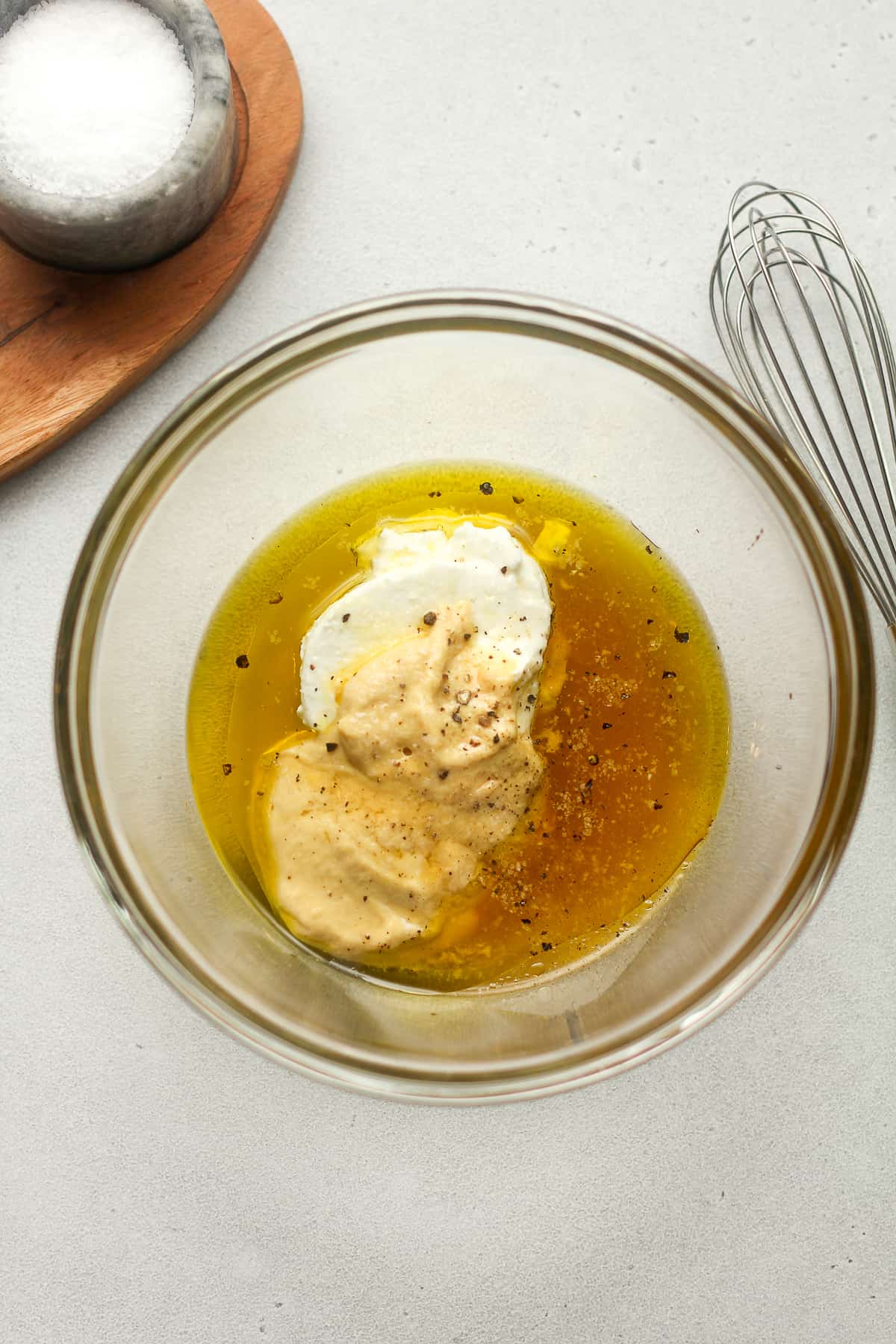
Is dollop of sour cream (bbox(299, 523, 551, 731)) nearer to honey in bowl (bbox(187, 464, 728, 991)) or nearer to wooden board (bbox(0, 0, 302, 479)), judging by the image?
honey in bowl (bbox(187, 464, 728, 991))

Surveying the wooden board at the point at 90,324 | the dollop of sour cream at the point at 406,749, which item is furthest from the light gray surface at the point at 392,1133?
the dollop of sour cream at the point at 406,749

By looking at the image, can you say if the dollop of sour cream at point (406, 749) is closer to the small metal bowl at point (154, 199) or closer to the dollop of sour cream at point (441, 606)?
the dollop of sour cream at point (441, 606)

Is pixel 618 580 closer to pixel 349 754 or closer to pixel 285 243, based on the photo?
pixel 349 754

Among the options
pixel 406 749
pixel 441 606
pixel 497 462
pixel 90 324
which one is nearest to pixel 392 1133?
pixel 406 749

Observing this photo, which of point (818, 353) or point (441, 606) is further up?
point (818, 353)

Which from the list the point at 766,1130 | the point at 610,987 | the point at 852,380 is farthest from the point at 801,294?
the point at 766,1130

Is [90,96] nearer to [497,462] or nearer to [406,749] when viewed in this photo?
[497,462]

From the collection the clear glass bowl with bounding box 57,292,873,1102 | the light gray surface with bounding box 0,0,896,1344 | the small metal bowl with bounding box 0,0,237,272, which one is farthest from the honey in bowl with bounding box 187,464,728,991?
the small metal bowl with bounding box 0,0,237,272
